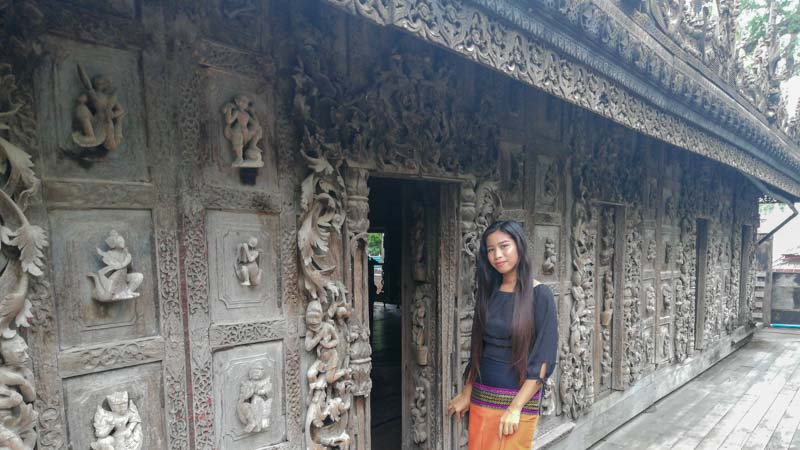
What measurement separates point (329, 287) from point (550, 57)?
1673 mm

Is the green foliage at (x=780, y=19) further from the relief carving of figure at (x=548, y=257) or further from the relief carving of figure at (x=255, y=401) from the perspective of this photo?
the relief carving of figure at (x=255, y=401)

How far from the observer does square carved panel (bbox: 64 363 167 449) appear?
1644mm

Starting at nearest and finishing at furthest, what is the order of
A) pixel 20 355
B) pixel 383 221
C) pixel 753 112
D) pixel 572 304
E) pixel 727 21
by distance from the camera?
pixel 20 355, pixel 572 304, pixel 727 21, pixel 753 112, pixel 383 221

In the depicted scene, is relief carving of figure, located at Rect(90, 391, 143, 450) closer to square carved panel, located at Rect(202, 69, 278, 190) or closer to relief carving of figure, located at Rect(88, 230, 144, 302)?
relief carving of figure, located at Rect(88, 230, 144, 302)

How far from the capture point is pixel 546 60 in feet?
7.36

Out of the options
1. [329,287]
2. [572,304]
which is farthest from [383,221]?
[329,287]

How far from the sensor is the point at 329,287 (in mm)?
2361

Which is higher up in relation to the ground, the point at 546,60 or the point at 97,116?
the point at 546,60

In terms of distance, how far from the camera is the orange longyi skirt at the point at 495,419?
2244 mm

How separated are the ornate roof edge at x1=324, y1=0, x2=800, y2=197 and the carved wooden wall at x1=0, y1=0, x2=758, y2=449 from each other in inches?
30.9

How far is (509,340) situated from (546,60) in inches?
57.1

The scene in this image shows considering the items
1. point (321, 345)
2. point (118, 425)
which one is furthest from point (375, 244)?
point (118, 425)

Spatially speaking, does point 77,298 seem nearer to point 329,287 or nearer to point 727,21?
point 329,287

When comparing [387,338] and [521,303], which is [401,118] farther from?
[387,338]
